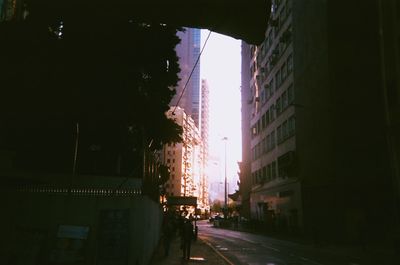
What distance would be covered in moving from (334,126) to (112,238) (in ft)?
98.7

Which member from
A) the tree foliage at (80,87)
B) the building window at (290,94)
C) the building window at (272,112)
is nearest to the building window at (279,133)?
the building window at (272,112)

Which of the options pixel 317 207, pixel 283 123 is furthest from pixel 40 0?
pixel 283 123

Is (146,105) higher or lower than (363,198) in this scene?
higher

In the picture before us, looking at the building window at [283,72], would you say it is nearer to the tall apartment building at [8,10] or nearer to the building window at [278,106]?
the building window at [278,106]

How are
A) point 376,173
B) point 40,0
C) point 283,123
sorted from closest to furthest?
point 40,0
point 376,173
point 283,123

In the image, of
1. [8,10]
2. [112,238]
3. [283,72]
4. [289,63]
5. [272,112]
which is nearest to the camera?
[112,238]

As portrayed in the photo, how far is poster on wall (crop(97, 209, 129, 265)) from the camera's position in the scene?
458 inches

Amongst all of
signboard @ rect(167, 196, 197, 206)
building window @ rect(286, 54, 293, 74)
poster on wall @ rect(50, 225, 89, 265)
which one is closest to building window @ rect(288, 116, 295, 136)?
building window @ rect(286, 54, 293, 74)

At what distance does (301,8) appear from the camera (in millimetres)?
48094

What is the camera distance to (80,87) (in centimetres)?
1836

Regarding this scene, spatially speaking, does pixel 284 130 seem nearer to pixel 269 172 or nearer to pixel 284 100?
pixel 284 100

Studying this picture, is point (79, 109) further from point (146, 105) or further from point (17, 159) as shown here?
point (17, 159)

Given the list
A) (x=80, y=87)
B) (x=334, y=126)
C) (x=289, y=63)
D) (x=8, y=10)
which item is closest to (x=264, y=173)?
(x=289, y=63)

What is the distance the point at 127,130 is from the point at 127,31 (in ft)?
18.5
